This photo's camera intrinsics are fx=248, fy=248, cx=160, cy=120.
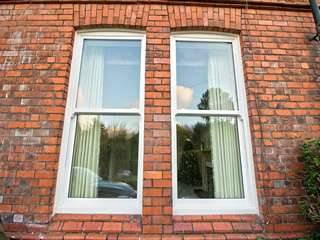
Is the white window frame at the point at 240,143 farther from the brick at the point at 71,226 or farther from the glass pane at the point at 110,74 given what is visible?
the brick at the point at 71,226

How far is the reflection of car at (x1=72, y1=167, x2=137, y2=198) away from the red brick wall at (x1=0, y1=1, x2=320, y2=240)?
0.22 m

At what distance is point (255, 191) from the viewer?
98.9 inches

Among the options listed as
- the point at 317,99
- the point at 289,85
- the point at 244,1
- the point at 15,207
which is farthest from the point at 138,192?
the point at 244,1

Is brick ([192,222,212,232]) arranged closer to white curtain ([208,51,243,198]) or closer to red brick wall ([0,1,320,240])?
red brick wall ([0,1,320,240])

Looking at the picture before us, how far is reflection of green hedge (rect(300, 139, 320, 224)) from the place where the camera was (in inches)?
86.5

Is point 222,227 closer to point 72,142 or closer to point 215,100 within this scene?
point 215,100

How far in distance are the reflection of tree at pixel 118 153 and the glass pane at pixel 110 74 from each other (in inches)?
11.8

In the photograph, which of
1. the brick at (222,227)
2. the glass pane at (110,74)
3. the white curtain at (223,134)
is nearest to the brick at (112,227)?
the brick at (222,227)

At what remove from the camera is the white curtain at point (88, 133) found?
8.32 ft

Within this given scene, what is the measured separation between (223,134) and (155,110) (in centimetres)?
80

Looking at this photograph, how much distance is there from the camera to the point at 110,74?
2.93m

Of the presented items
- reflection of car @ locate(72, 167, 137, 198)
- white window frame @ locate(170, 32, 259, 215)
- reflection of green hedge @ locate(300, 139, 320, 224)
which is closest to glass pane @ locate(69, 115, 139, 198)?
reflection of car @ locate(72, 167, 137, 198)

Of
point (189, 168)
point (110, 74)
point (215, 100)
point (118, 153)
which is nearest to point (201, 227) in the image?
point (189, 168)

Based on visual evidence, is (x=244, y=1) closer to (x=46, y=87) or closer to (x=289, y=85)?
(x=289, y=85)
